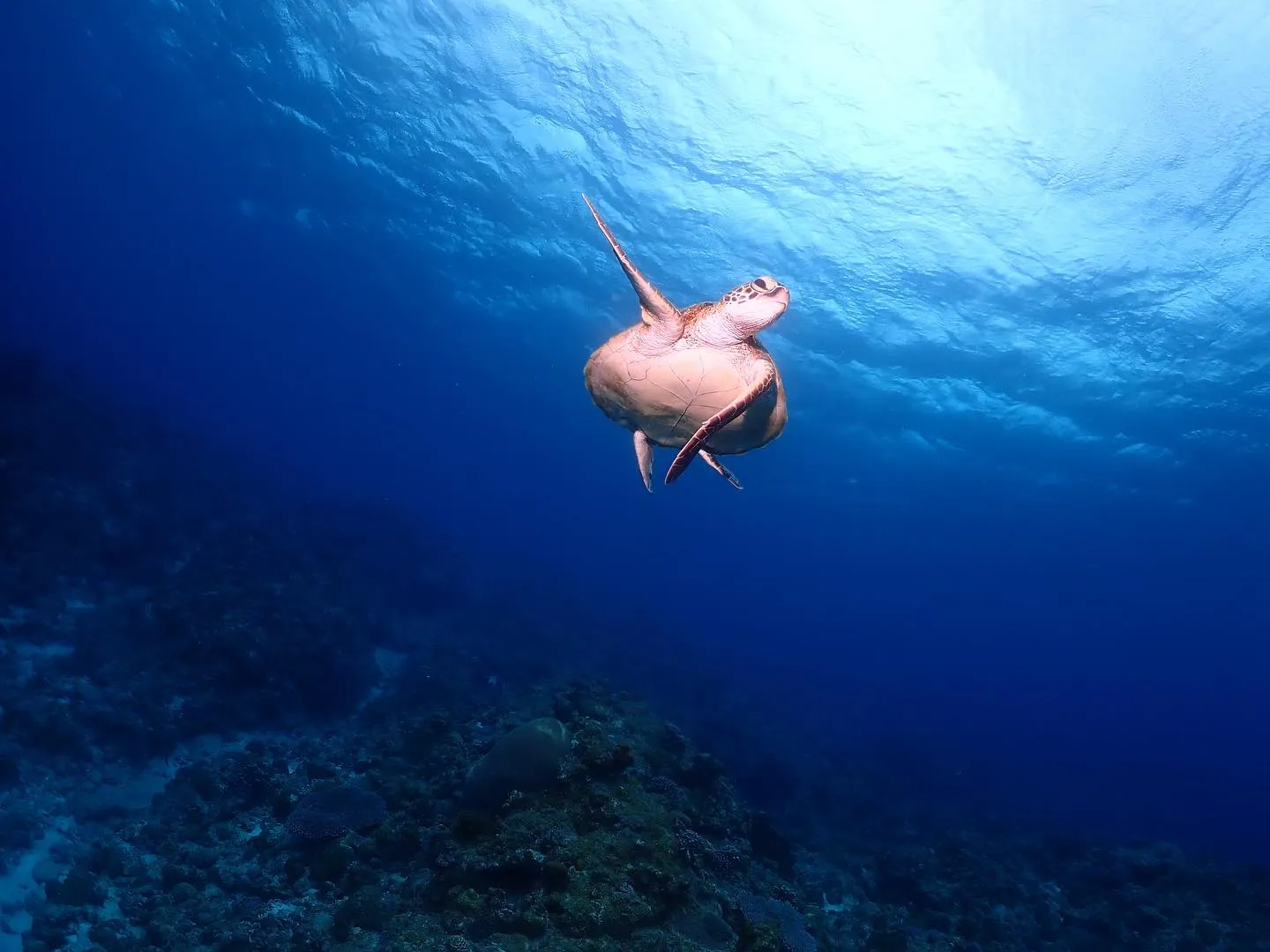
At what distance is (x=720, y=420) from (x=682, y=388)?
45.2 inches

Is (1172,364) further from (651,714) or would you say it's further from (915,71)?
(651,714)

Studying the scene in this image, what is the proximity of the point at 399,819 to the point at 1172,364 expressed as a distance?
2366cm

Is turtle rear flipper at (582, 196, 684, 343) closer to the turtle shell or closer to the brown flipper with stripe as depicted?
the turtle shell

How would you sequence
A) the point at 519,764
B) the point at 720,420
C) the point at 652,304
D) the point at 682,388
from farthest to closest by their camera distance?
the point at 519,764 → the point at 682,388 → the point at 652,304 → the point at 720,420

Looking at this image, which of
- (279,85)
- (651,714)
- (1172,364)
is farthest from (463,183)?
(1172,364)

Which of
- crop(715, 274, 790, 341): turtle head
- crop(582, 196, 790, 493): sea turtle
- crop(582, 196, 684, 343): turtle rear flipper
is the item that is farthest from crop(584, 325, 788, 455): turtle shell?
crop(715, 274, 790, 341): turtle head

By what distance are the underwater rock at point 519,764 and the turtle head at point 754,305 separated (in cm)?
501

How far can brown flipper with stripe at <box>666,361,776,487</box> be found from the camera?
5.25m

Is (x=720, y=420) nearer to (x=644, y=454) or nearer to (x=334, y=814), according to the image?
(x=644, y=454)

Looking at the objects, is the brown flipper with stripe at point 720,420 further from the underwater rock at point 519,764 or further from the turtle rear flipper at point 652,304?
the underwater rock at point 519,764

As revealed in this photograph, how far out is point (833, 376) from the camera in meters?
27.9

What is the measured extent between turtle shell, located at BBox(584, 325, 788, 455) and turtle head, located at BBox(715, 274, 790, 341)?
14.8 inches

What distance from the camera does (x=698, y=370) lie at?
6.12 meters

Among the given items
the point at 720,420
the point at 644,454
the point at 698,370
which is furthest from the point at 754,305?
the point at 644,454
